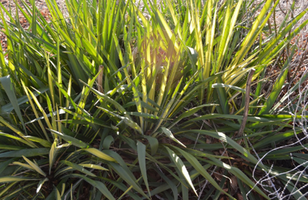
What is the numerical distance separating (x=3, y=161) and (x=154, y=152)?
51cm

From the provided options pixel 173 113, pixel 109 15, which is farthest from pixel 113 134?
pixel 109 15

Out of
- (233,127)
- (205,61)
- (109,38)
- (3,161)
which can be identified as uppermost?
(109,38)

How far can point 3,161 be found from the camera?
85 cm

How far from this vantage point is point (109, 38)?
3.48 feet

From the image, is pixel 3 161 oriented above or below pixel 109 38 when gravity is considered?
below

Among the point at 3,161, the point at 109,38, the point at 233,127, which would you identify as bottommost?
the point at 233,127

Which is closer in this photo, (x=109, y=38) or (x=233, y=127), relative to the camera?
(x=233, y=127)

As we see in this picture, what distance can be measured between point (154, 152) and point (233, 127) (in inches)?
11.9

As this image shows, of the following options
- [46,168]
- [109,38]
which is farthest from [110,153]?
[109,38]

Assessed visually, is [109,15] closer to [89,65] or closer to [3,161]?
[89,65]

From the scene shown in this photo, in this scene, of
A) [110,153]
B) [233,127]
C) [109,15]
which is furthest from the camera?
[109,15]

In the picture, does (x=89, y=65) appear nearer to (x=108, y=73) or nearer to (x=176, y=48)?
Result: (x=108, y=73)

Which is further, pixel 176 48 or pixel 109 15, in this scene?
pixel 109 15

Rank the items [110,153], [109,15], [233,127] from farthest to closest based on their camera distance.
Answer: [109,15], [233,127], [110,153]
